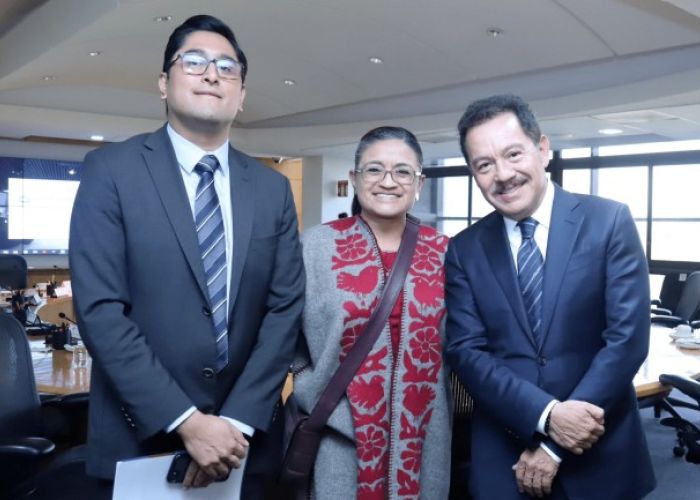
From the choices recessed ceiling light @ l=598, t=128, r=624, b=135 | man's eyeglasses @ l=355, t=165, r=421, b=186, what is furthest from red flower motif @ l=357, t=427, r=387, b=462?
recessed ceiling light @ l=598, t=128, r=624, b=135

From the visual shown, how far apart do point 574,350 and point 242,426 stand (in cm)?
83

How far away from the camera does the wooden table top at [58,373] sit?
2.65 m

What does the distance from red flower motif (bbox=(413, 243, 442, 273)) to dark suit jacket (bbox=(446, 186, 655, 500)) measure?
212 mm

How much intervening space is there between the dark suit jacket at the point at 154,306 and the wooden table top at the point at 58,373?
1.25 m

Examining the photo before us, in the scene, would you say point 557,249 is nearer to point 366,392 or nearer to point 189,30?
point 366,392

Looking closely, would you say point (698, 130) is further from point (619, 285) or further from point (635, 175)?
point (619, 285)

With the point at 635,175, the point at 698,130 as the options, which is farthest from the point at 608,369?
the point at 635,175

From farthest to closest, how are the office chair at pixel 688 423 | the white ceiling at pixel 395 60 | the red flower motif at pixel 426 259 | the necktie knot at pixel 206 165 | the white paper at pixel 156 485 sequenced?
the white ceiling at pixel 395 60 → the office chair at pixel 688 423 → the red flower motif at pixel 426 259 → the necktie knot at pixel 206 165 → the white paper at pixel 156 485

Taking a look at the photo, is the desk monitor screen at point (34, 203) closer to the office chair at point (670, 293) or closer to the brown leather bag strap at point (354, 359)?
the office chair at point (670, 293)

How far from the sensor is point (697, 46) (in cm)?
543

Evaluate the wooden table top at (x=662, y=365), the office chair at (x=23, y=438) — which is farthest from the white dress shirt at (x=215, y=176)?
the wooden table top at (x=662, y=365)

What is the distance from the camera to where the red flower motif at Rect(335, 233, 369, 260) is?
6.08ft

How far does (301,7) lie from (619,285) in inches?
172

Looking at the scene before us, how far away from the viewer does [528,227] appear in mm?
1688
